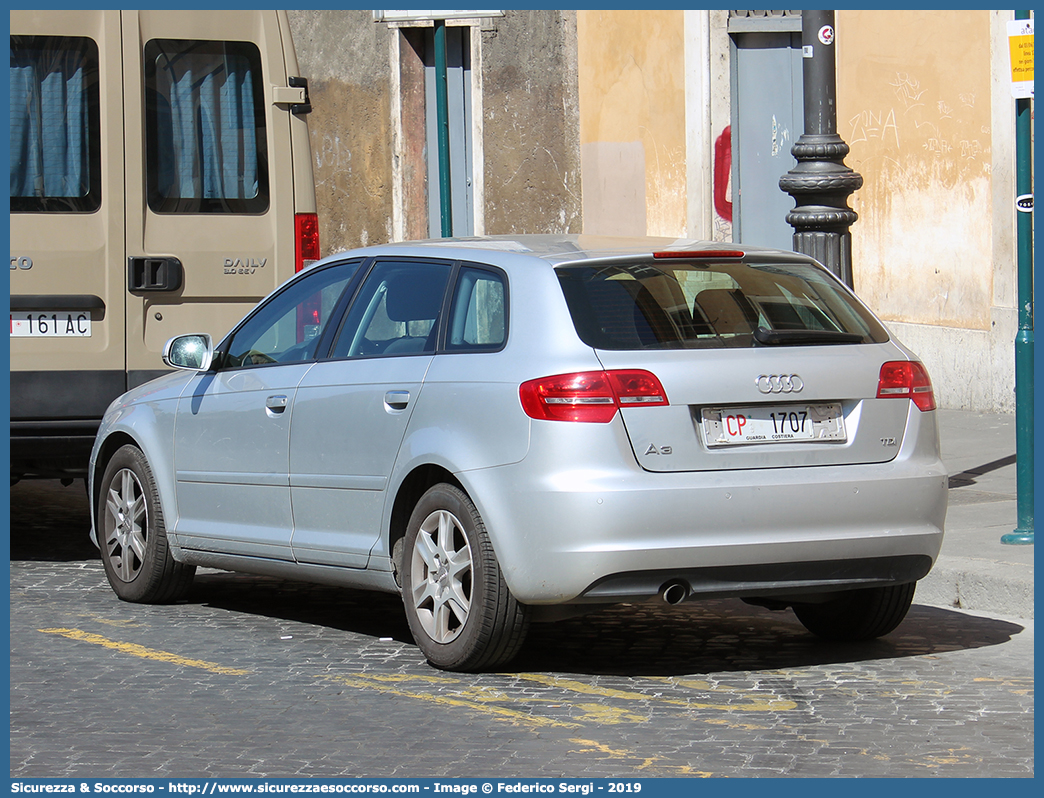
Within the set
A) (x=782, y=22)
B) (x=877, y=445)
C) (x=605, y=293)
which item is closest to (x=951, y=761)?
(x=877, y=445)

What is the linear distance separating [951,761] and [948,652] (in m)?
1.79

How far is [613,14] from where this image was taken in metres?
20.0

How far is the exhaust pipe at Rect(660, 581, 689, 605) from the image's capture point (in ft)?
19.6

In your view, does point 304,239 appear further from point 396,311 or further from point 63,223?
point 396,311

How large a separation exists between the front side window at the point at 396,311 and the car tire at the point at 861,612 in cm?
189

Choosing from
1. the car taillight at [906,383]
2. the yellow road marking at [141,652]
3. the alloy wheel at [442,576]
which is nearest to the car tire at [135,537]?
the yellow road marking at [141,652]

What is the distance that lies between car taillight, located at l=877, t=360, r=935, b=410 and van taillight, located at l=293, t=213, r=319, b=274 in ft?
13.2

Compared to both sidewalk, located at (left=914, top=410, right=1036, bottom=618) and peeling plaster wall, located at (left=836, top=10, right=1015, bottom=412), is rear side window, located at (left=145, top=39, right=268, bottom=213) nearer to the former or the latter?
sidewalk, located at (left=914, top=410, right=1036, bottom=618)

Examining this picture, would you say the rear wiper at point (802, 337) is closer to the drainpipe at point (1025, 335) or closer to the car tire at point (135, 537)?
the drainpipe at point (1025, 335)

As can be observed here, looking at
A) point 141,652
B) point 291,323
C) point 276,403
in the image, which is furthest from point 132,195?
point 141,652

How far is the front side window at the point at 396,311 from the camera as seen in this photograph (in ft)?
22.0

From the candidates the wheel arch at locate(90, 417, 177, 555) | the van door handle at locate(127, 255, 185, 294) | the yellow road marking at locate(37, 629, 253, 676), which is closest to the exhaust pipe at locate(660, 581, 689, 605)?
the yellow road marking at locate(37, 629, 253, 676)

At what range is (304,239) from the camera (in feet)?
31.3

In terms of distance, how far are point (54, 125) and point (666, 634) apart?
4250 millimetres
